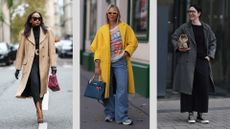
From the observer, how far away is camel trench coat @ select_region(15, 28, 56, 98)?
6.83 metres

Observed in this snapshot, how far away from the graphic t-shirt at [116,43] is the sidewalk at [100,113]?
369mm

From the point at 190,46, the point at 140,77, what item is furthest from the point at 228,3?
the point at 140,77

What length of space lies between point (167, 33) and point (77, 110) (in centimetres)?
530

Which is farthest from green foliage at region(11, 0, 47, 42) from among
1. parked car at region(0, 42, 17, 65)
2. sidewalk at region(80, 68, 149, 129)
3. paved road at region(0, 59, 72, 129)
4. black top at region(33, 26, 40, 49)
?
sidewalk at region(80, 68, 149, 129)

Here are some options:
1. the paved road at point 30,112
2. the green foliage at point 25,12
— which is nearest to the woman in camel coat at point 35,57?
the paved road at point 30,112

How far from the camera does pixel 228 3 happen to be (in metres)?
9.66

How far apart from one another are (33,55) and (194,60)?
7.85 ft

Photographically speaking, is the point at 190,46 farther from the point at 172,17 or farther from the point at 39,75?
the point at 172,17

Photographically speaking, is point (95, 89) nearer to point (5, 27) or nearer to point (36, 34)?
point (36, 34)

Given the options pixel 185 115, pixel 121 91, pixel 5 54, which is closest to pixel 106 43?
pixel 121 91

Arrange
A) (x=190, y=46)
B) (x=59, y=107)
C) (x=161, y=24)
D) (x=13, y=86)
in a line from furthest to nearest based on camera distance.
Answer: (x=13, y=86) → (x=161, y=24) → (x=59, y=107) → (x=190, y=46)

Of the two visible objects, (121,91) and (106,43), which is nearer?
(106,43)

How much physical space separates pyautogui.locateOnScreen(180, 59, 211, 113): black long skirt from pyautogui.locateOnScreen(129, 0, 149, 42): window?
6.89 feet

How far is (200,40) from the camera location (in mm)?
6867
